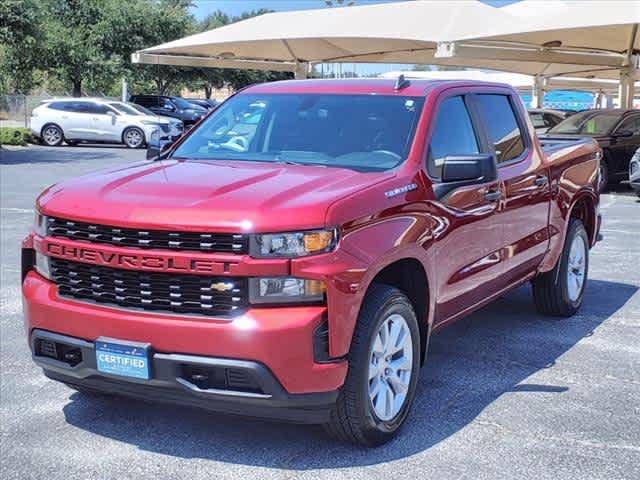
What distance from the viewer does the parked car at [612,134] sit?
16.1 meters

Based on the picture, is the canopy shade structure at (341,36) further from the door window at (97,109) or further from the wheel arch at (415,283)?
the wheel arch at (415,283)

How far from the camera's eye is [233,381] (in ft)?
11.8

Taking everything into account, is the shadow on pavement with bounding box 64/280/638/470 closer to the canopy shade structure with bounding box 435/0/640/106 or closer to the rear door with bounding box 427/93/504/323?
the rear door with bounding box 427/93/504/323

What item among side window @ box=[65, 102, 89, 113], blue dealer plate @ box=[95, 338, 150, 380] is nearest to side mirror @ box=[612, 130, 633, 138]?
blue dealer plate @ box=[95, 338, 150, 380]

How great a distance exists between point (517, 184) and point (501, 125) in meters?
0.46

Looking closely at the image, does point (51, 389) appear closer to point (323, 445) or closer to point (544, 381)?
point (323, 445)

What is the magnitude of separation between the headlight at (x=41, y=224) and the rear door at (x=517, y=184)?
9.04 feet

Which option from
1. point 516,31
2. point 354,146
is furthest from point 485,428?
point 516,31

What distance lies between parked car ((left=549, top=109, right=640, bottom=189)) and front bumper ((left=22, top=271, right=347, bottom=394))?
43.9ft

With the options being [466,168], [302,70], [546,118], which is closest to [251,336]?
[466,168]

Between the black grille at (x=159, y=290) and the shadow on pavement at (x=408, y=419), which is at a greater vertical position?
the black grille at (x=159, y=290)

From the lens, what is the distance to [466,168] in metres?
4.41

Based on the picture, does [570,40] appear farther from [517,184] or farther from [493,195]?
[493,195]

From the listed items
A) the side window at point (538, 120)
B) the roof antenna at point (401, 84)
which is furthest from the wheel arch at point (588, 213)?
the side window at point (538, 120)
